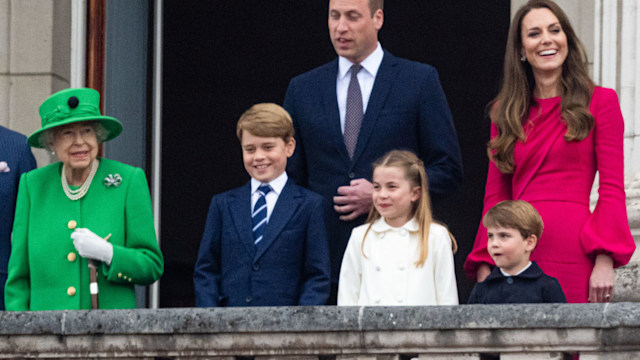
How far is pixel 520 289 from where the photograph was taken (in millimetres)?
4855

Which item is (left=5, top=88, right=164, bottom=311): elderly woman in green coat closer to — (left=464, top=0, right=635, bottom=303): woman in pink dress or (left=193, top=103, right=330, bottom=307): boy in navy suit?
(left=193, top=103, right=330, bottom=307): boy in navy suit

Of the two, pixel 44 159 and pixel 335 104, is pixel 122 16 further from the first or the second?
pixel 335 104

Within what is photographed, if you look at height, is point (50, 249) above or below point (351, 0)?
below

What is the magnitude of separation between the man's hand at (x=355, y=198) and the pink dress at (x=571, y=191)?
0.50 metres

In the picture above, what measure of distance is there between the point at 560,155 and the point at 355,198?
0.88 m

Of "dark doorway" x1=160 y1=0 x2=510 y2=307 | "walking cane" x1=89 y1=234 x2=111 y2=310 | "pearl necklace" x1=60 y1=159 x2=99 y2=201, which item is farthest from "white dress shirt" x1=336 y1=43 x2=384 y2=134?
"dark doorway" x1=160 y1=0 x2=510 y2=307

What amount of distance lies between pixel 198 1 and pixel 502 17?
3048mm

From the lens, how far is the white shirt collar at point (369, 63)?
560cm

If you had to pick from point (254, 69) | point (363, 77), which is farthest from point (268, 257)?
point (254, 69)

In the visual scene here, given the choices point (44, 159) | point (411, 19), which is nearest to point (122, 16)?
point (44, 159)

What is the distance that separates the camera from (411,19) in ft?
42.6

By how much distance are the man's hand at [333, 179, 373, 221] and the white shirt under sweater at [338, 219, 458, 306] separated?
8.9 inches

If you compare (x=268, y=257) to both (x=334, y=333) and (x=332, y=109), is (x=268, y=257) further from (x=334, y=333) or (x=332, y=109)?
(x=334, y=333)

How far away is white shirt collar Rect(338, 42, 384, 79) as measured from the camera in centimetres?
560
